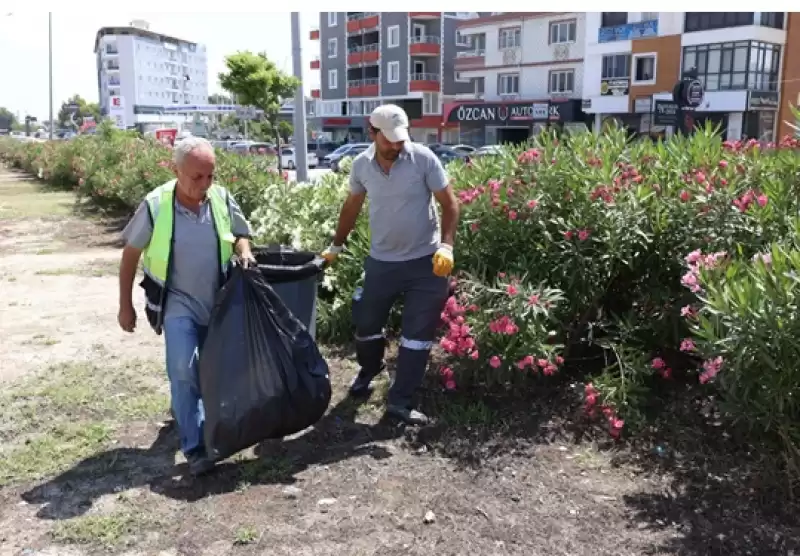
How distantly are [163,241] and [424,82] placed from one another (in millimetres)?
55743

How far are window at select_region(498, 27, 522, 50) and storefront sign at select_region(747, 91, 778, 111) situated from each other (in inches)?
617

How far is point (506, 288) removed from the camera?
4094mm

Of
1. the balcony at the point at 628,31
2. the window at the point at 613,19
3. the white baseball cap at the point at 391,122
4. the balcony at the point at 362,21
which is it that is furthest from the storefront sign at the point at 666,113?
the balcony at the point at 362,21

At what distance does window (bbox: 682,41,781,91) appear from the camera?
34750mm

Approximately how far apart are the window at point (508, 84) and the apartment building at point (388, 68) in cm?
821

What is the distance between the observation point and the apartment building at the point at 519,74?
142ft

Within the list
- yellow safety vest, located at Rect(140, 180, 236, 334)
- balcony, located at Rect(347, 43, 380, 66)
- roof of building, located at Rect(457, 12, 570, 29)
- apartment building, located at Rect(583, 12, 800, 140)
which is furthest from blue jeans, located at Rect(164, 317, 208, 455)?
balcony, located at Rect(347, 43, 380, 66)

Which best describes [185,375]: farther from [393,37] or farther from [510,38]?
[393,37]

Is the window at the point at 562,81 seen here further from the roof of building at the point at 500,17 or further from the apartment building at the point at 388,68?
the apartment building at the point at 388,68

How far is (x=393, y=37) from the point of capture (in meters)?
59.8

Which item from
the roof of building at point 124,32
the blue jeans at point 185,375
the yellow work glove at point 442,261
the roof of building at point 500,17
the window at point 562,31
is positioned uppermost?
the roof of building at point 124,32

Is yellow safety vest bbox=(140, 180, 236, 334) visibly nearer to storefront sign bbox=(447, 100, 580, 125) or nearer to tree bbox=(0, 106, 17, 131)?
storefront sign bbox=(447, 100, 580, 125)

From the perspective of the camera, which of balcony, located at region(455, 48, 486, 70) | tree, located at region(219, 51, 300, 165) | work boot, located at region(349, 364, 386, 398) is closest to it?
work boot, located at region(349, 364, 386, 398)

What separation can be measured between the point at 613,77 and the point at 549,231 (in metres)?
38.5
